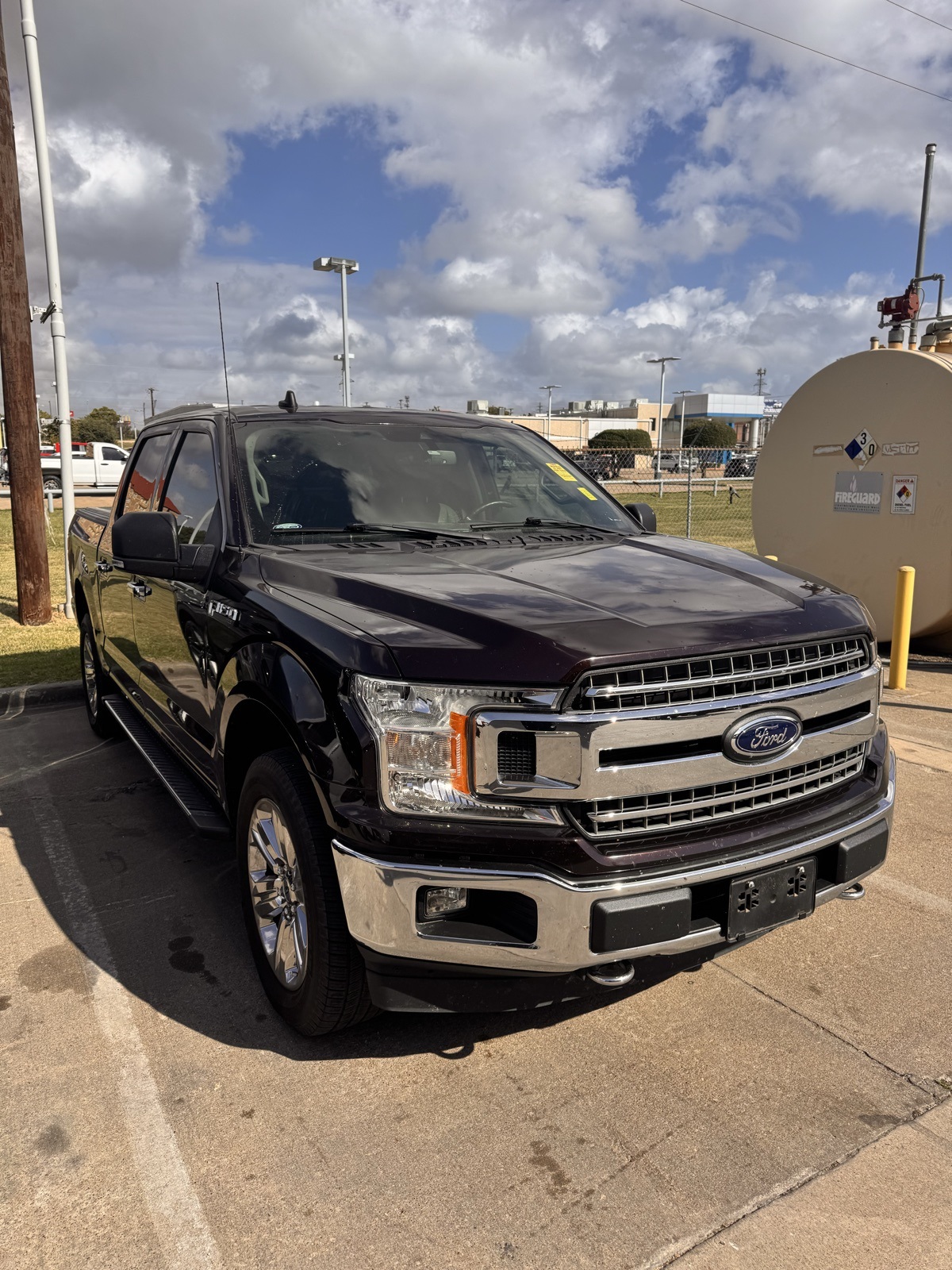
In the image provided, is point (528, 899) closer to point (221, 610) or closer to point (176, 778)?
point (221, 610)

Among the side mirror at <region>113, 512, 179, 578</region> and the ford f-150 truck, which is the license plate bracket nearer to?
the ford f-150 truck

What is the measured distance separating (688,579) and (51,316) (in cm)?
922

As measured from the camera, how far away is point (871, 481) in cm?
899

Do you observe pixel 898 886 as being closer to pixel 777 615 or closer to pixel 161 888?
pixel 777 615

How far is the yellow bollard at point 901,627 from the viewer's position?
7.67m

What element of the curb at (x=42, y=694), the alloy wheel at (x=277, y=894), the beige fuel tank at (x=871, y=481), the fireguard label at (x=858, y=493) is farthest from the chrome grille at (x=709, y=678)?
the fireguard label at (x=858, y=493)

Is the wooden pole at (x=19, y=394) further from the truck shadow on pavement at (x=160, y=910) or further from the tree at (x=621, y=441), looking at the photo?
the tree at (x=621, y=441)

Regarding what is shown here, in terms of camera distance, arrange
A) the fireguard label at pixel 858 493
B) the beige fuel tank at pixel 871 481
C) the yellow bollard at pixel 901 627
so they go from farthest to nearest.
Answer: the fireguard label at pixel 858 493 → the beige fuel tank at pixel 871 481 → the yellow bollard at pixel 901 627

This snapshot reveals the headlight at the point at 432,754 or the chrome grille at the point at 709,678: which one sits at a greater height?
the chrome grille at the point at 709,678

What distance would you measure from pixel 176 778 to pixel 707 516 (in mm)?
22751

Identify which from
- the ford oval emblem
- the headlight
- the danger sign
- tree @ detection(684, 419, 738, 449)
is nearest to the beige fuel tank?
the danger sign

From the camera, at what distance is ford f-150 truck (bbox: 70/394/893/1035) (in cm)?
242

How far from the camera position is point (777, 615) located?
2797mm

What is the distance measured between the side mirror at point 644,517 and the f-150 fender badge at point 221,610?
6.51 ft
